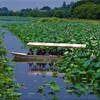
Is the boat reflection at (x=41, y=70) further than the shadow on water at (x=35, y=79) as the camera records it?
Yes

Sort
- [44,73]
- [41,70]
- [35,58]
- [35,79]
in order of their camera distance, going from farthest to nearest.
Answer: [35,58] → [41,70] → [44,73] → [35,79]

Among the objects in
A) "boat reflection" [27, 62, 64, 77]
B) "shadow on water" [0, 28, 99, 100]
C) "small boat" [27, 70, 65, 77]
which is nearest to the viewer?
"shadow on water" [0, 28, 99, 100]

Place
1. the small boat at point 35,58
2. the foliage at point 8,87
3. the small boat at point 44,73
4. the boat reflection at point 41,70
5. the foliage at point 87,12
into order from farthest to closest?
the foliage at point 87,12, the small boat at point 35,58, the boat reflection at point 41,70, the small boat at point 44,73, the foliage at point 8,87

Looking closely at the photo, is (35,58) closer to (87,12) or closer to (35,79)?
(35,79)

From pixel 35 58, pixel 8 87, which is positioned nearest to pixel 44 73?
pixel 35 58

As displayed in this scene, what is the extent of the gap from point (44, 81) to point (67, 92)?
119 centimetres

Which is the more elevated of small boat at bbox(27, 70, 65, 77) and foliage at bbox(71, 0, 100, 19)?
small boat at bbox(27, 70, 65, 77)

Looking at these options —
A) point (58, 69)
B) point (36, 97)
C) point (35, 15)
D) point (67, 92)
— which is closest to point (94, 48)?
point (58, 69)

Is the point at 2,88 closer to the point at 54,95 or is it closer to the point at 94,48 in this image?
the point at 54,95

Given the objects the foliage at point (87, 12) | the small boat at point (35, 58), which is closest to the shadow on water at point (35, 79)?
the small boat at point (35, 58)

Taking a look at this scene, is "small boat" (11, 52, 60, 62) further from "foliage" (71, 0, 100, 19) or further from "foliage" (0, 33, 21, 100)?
"foliage" (71, 0, 100, 19)

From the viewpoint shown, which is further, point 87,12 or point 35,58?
point 87,12

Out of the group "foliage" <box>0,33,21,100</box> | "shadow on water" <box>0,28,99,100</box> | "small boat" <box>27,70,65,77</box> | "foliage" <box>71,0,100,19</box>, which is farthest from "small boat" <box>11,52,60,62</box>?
"foliage" <box>71,0,100,19</box>

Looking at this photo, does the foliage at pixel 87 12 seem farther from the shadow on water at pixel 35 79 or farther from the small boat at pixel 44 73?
the small boat at pixel 44 73
